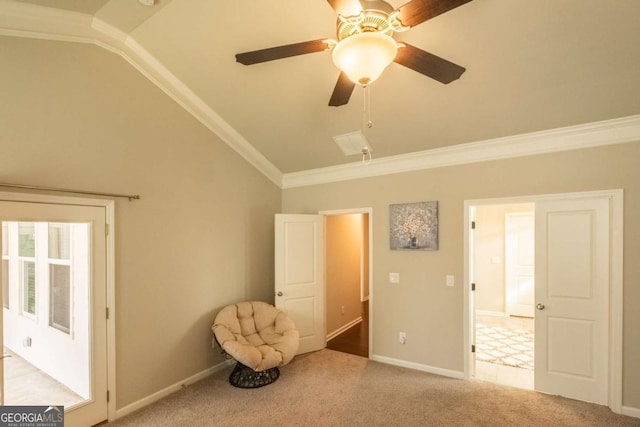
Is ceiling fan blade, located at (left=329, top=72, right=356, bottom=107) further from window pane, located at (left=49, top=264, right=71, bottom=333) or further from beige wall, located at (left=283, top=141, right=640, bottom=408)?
window pane, located at (left=49, top=264, right=71, bottom=333)

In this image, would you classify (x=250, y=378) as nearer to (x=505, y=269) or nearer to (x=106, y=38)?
(x=106, y=38)

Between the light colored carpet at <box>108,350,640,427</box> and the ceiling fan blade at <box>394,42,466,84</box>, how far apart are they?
2756 mm

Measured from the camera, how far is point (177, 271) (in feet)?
10.8

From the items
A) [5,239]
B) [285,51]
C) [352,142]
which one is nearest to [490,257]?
[352,142]

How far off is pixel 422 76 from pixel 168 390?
3892mm

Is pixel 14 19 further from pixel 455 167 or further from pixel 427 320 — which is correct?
pixel 427 320

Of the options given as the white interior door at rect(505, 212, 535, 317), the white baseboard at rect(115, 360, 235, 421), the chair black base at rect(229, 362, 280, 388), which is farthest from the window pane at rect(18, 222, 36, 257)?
the white interior door at rect(505, 212, 535, 317)

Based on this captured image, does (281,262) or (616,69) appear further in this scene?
(281,262)

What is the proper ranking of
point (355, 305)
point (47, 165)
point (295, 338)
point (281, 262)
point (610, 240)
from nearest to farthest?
point (47, 165) → point (610, 240) → point (295, 338) → point (281, 262) → point (355, 305)

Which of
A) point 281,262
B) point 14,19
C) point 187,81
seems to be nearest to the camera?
point 14,19

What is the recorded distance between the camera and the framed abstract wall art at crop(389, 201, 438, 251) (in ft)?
11.9

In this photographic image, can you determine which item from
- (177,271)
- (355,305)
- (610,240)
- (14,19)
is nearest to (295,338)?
(177,271)

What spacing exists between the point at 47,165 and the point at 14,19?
1028 mm

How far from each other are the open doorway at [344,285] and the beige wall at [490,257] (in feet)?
7.79
